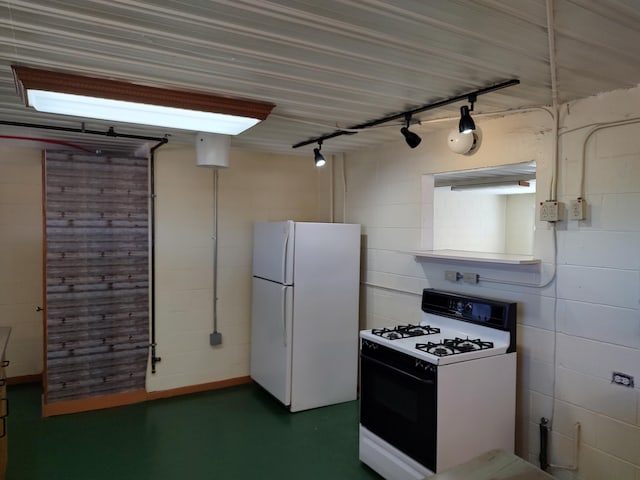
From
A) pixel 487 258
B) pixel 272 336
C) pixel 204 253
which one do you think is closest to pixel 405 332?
pixel 487 258

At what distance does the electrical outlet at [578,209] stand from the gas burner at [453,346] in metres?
0.91

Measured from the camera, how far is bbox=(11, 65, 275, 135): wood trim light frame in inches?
84.4

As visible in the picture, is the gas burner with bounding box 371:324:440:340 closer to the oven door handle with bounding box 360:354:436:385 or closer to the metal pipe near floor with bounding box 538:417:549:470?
the oven door handle with bounding box 360:354:436:385

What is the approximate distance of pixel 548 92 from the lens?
2412 millimetres

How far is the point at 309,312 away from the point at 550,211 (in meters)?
2.09

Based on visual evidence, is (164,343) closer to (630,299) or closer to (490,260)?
(490,260)

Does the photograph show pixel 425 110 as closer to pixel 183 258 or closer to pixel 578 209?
pixel 578 209

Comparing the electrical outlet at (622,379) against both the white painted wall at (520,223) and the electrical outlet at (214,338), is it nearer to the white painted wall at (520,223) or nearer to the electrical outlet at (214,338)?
the white painted wall at (520,223)

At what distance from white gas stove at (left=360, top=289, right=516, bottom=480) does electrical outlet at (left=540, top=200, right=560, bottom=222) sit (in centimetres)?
57

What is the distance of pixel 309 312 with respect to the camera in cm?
385

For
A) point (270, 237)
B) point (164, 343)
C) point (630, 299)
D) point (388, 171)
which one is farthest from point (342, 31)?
point (164, 343)

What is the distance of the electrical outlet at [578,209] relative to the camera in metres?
2.45

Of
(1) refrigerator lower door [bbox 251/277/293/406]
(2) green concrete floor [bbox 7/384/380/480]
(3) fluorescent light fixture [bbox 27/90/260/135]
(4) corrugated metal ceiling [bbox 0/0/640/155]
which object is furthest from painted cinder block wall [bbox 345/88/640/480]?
(3) fluorescent light fixture [bbox 27/90/260/135]

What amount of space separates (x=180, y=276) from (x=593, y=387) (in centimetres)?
334
